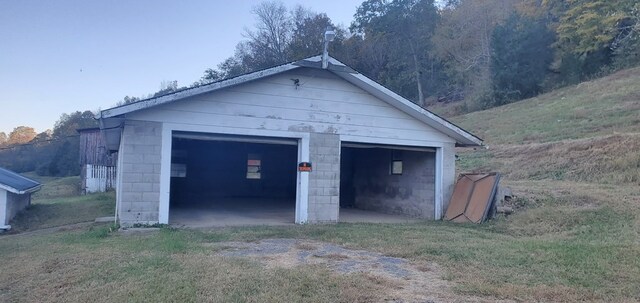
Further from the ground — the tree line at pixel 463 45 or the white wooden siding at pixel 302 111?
the tree line at pixel 463 45

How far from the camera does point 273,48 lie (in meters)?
46.6

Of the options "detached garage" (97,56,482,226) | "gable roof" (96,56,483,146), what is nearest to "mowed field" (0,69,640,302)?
"detached garage" (97,56,482,226)

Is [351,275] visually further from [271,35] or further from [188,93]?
[271,35]

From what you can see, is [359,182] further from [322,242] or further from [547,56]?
[547,56]

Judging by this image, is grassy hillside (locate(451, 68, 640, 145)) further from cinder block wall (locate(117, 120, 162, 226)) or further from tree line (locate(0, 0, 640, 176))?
cinder block wall (locate(117, 120, 162, 226))

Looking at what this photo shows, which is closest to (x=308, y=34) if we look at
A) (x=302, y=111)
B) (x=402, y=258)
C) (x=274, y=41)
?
(x=274, y=41)

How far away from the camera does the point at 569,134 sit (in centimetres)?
2292

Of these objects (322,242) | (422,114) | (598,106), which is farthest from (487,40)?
(322,242)

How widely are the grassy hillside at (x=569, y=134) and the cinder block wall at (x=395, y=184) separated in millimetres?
5258

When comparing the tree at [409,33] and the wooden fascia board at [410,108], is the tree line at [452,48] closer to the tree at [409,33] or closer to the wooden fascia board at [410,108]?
the tree at [409,33]

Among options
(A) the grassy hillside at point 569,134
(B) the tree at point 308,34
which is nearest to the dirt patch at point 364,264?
(A) the grassy hillside at point 569,134

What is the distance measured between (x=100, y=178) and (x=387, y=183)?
2258 centimetres

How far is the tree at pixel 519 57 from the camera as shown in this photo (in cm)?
3790

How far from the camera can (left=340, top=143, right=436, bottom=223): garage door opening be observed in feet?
46.6
